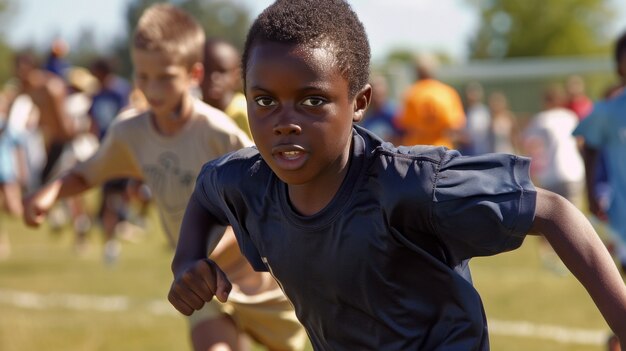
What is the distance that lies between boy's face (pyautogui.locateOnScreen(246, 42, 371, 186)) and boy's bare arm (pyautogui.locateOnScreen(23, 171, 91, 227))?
1663mm

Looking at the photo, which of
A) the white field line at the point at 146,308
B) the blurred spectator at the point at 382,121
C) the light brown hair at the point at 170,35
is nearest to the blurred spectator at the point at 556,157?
the blurred spectator at the point at 382,121

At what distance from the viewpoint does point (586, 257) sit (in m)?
2.64

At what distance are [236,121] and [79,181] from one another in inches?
36.3

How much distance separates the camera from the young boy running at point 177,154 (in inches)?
184

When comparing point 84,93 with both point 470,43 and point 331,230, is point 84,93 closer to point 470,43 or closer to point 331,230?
point 331,230

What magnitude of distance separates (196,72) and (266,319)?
1.22 meters

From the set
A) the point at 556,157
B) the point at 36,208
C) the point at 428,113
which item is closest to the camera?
the point at 36,208

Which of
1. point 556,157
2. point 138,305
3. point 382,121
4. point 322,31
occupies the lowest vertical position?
point 138,305

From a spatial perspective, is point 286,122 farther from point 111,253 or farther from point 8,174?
point 8,174

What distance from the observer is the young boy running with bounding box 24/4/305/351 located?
4.66 meters

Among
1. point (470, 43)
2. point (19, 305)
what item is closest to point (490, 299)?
point (19, 305)

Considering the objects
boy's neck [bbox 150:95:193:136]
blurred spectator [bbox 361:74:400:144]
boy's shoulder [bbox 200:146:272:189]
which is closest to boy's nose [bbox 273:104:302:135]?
boy's shoulder [bbox 200:146:272:189]

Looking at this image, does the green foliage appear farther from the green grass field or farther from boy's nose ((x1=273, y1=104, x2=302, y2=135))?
boy's nose ((x1=273, y1=104, x2=302, y2=135))

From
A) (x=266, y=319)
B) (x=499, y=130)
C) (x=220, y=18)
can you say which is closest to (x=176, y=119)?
(x=266, y=319)
